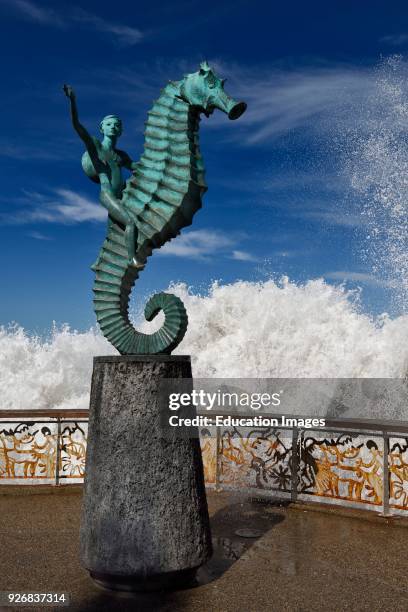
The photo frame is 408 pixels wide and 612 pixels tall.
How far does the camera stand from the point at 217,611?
3666 millimetres

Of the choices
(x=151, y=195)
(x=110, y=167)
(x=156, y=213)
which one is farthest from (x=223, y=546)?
(x=110, y=167)

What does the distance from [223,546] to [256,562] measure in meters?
0.51

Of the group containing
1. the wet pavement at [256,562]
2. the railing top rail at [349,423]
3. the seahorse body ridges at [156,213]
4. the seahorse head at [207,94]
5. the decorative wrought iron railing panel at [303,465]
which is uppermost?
the seahorse head at [207,94]

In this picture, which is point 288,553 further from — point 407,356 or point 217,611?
point 407,356

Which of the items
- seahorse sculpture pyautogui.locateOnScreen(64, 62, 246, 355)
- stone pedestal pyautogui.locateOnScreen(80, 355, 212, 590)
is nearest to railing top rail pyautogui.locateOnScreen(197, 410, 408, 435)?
stone pedestal pyautogui.locateOnScreen(80, 355, 212, 590)

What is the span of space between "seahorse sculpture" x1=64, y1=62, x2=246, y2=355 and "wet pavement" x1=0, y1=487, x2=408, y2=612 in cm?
179

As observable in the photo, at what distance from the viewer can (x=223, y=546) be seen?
5.04 metres

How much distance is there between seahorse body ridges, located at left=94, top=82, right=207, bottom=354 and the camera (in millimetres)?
4441

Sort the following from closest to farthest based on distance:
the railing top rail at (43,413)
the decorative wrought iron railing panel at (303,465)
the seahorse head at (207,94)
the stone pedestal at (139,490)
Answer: the stone pedestal at (139,490), the seahorse head at (207,94), the decorative wrought iron railing panel at (303,465), the railing top rail at (43,413)

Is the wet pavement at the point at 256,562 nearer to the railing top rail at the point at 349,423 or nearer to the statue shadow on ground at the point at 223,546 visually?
the statue shadow on ground at the point at 223,546

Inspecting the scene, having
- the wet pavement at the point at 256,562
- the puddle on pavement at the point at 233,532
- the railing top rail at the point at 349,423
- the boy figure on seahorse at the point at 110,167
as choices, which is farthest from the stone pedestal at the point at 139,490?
the railing top rail at the point at 349,423

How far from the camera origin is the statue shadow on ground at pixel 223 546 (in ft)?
12.5

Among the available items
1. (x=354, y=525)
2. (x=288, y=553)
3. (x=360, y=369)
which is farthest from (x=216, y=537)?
(x=360, y=369)

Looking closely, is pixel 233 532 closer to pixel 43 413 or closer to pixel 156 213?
pixel 43 413
